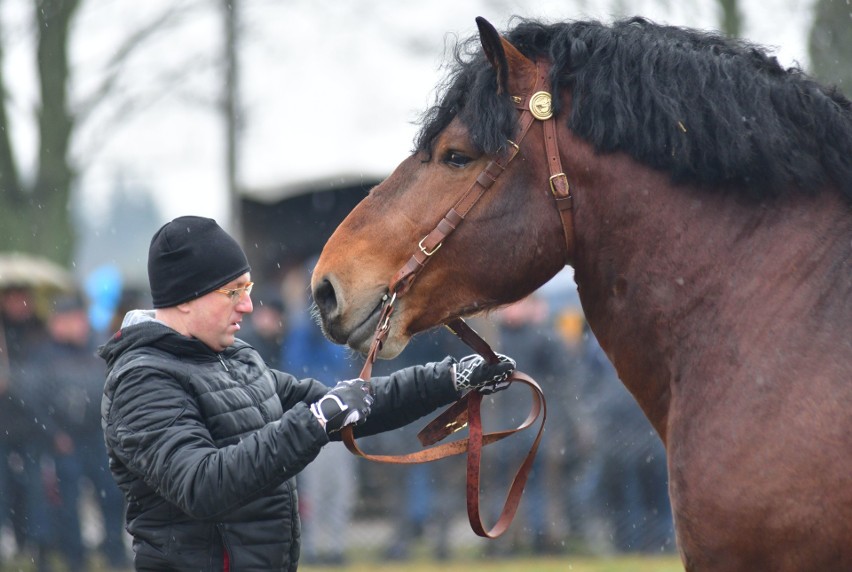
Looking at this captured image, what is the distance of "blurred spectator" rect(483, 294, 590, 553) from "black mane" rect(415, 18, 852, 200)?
572 cm

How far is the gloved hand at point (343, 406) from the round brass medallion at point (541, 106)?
0.95 meters

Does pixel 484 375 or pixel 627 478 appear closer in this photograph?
pixel 484 375

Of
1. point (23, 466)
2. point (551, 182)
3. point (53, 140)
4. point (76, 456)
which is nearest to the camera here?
point (551, 182)

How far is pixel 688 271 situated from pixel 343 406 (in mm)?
1052

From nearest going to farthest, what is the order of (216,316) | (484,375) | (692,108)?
(692,108)
(216,316)
(484,375)

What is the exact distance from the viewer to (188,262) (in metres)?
3.27

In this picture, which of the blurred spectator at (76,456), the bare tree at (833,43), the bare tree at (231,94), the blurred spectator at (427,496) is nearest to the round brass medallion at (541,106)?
the blurred spectator at (427,496)

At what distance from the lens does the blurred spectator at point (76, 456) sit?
8.58 metres

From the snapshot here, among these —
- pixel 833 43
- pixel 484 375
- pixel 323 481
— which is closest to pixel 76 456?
pixel 323 481

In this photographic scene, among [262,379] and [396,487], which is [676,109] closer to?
[262,379]

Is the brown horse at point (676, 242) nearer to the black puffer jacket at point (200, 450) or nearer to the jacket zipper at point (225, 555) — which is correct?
the black puffer jacket at point (200, 450)

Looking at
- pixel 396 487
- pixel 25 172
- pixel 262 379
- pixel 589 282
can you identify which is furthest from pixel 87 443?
pixel 25 172

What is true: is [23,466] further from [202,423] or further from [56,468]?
[202,423]

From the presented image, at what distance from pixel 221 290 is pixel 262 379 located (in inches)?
14.9
